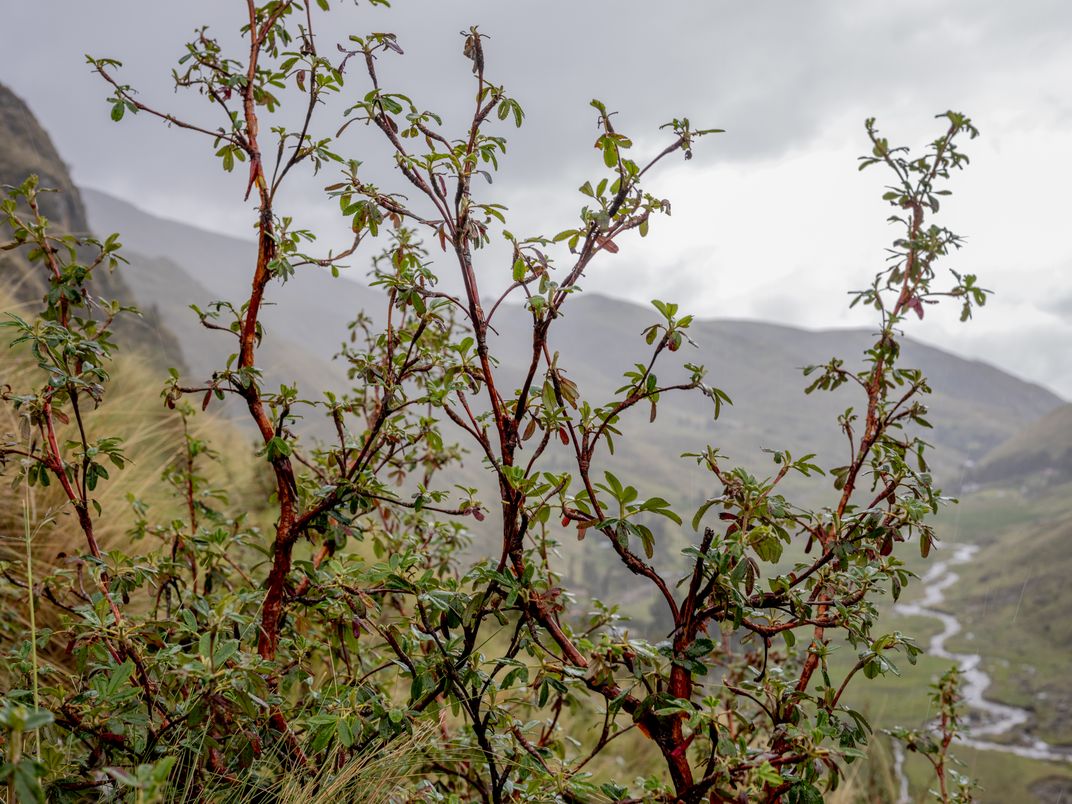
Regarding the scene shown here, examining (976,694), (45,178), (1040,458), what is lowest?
(976,694)

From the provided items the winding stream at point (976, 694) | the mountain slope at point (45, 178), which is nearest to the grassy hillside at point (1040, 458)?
the winding stream at point (976, 694)

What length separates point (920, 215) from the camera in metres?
2.70

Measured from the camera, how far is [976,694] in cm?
8588

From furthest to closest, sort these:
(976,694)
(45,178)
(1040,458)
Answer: (1040,458)
(976,694)
(45,178)

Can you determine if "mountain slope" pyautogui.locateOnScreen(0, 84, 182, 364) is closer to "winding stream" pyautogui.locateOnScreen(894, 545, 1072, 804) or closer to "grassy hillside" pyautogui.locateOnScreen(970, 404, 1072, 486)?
"winding stream" pyautogui.locateOnScreen(894, 545, 1072, 804)

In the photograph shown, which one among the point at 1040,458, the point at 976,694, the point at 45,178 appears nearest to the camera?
the point at 45,178

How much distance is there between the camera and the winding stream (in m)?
65.4

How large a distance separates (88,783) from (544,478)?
1424 mm

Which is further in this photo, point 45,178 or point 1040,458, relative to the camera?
point 1040,458

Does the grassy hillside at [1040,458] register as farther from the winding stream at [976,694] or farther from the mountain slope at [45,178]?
the mountain slope at [45,178]

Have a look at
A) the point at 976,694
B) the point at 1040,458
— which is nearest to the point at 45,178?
the point at 976,694

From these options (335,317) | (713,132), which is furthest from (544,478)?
(335,317)

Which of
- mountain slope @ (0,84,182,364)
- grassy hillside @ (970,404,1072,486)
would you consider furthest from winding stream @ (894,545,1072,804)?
grassy hillside @ (970,404,1072,486)

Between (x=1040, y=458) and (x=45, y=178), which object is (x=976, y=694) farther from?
(x=1040, y=458)
